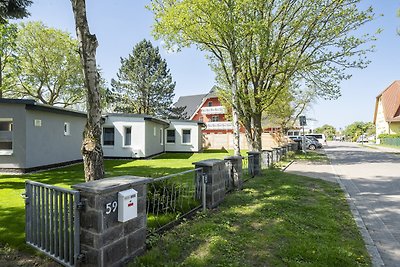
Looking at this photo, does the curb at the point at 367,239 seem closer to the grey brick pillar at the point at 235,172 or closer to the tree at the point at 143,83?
the grey brick pillar at the point at 235,172

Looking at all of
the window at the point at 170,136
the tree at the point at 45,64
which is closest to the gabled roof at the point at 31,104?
the window at the point at 170,136

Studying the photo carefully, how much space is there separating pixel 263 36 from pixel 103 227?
Result: 10.9 meters

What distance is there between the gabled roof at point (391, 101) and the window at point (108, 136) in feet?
130

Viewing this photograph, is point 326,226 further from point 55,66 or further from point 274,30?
point 55,66

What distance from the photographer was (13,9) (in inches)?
430

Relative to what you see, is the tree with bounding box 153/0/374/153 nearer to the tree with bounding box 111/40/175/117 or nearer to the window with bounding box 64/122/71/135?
the window with bounding box 64/122/71/135

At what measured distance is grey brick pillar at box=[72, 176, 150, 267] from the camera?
283cm

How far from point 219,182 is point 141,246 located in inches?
115

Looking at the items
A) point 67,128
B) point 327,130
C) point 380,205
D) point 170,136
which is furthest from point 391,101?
point 327,130

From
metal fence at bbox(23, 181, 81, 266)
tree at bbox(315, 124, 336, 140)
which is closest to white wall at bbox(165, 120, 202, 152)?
metal fence at bbox(23, 181, 81, 266)

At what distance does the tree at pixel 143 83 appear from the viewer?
111 feet

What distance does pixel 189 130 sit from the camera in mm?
24250

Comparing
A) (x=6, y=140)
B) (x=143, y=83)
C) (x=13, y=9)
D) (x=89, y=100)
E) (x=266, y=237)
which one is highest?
(x=143, y=83)

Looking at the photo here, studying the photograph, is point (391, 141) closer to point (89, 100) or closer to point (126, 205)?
point (89, 100)
